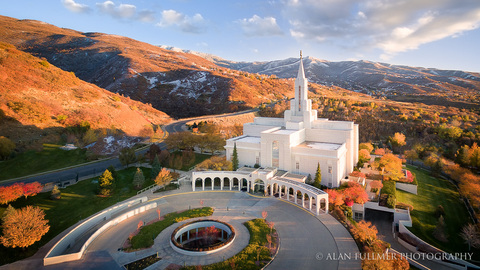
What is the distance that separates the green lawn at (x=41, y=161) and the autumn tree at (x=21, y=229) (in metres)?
20.0

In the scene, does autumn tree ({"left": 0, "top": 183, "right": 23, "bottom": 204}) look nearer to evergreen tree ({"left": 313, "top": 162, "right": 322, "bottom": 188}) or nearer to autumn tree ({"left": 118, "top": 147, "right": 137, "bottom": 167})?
autumn tree ({"left": 118, "top": 147, "right": 137, "bottom": 167})

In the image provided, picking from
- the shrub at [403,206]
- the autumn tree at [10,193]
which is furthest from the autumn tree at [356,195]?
the autumn tree at [10,193]

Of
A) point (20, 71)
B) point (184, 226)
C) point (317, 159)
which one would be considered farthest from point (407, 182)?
point (20, 71)

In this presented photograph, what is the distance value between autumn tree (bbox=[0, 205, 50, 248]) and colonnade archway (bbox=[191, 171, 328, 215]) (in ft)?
57.1

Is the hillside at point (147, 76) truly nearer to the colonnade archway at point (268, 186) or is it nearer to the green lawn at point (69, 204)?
the colonnade archway at point (268, 186)

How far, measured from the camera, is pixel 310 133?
43.2 metres

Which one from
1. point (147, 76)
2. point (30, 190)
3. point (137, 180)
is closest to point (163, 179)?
point (137, 180)

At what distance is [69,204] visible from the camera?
31.5 metres

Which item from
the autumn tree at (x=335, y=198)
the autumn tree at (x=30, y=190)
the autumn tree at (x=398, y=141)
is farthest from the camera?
the autumn tree at (x=398, y=141)

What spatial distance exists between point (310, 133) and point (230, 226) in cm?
2347

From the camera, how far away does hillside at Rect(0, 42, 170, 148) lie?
4956cm

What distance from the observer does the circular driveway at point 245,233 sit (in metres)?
21.0

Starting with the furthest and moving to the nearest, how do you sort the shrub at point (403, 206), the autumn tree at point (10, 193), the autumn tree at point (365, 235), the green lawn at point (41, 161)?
the green lawn at point (41, 161) → the shrub at point (403, 206) → the autumn tree at point (10, 193) → the autumn tree at point (365, 235)

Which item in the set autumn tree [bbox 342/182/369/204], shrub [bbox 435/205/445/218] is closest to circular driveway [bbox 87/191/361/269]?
autumn tree [bbox 342/182/369/204]
